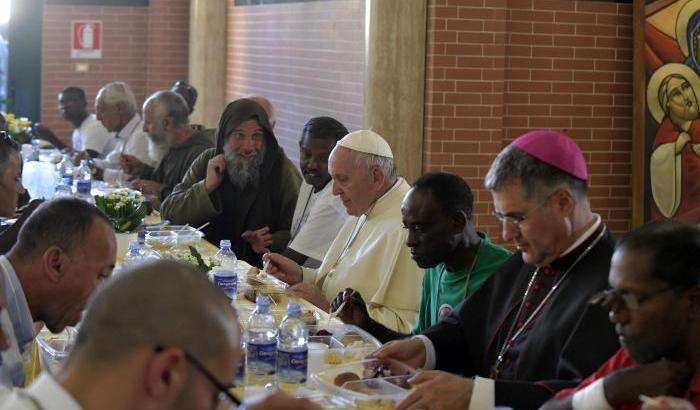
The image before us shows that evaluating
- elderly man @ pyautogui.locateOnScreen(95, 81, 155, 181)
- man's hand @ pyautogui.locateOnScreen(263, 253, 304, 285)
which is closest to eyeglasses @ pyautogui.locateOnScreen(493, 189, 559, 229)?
man's hand @ pyautogui.locateOnScreen(263, 253, 304, 285)

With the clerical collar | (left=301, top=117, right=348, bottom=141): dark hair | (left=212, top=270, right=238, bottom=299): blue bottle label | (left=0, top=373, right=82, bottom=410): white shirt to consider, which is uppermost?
(left=301, top=117, right=348, bottom=141): dark hair

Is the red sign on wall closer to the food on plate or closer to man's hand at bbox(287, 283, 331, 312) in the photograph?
man's hand at bbox(287, 283, 331, 312)

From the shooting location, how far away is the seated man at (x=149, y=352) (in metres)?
1.94

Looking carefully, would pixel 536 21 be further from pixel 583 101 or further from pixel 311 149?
pixel 311 149

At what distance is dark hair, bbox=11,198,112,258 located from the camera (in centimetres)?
360

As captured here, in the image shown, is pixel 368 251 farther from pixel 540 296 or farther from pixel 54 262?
pixel 54 262

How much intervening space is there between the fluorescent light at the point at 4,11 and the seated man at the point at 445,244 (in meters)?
11.5

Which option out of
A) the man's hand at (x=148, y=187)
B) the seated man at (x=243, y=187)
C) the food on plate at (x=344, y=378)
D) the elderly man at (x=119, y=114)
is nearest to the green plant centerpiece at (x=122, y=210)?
the seated man at (x=243, y=187)

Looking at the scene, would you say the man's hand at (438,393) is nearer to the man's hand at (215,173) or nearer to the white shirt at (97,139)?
the man's hand at (215,173)

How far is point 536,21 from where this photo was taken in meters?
8.48

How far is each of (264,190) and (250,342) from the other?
3.77 m

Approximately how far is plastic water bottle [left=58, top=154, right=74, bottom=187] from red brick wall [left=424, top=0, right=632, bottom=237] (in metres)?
2.99

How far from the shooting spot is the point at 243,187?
794 centimetres

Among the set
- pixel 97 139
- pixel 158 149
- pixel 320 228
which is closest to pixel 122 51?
pixel 97 139
